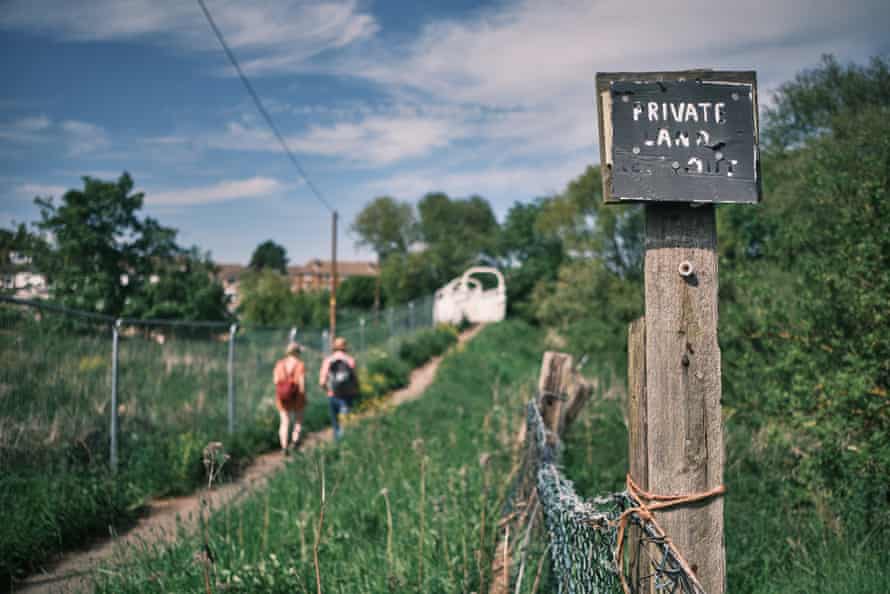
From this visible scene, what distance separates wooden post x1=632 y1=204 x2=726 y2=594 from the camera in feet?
6.91

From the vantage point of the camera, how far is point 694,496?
2098mm

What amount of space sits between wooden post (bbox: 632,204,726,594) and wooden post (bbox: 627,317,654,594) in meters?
0.03

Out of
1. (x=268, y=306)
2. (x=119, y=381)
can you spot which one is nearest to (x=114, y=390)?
(x=119, y=381)

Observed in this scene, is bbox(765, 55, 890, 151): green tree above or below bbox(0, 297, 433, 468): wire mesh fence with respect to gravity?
above

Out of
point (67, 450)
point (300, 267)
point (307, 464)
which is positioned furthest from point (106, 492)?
point (300, 267)

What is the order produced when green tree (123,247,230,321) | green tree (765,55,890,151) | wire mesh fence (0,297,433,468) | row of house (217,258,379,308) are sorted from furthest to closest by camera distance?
row of house (217,258,379,308) → green tree (123,247,230,321) → green tree (765,55,890,151) → wire mesh fence (0,297,433,468)

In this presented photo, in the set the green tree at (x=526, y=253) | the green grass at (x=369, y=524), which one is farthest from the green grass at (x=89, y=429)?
the green tree at (x=526, y=253)

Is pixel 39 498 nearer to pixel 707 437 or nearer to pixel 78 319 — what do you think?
pixel 78 319

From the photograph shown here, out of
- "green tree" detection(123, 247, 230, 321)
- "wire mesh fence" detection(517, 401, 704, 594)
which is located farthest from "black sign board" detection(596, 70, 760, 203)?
"green tree" detection(123, 247, 230, 321)

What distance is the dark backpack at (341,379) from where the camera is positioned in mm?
9859

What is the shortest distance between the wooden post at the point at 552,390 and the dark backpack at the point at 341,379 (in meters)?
4.65

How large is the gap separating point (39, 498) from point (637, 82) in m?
5.86

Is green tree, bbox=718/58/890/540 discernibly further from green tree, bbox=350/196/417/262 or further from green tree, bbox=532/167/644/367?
green tree, bbox=350/196/417/262

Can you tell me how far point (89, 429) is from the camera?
694 cm
